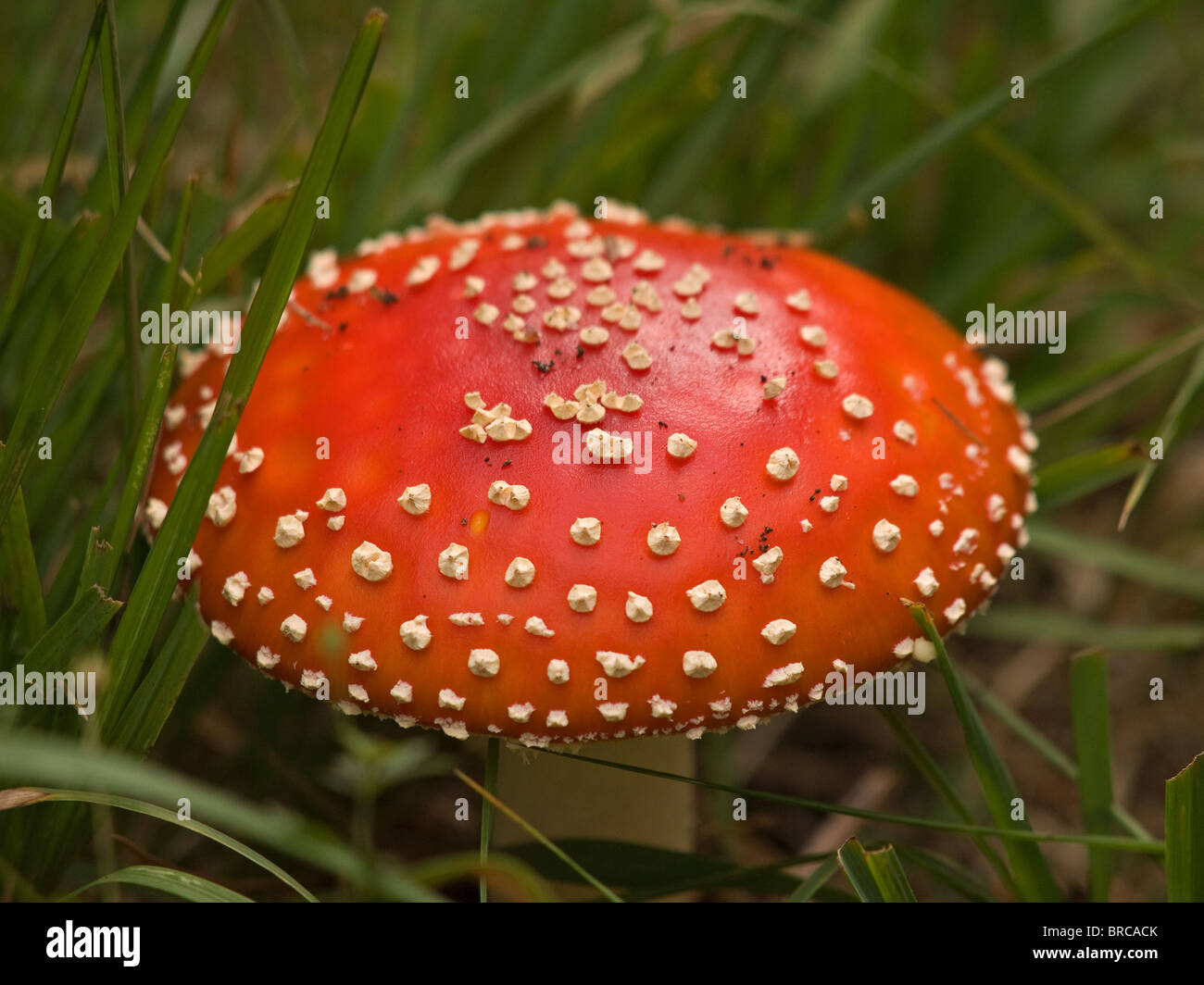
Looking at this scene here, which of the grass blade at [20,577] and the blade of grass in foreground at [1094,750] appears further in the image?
the blade of grass in foreground at [1094,750]

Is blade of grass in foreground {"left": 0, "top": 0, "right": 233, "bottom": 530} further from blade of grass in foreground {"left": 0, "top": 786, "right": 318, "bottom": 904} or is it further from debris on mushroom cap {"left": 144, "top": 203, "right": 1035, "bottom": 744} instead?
blade of grass in foreground {"left": 0, "top": 786, "right": 318, "bottom": 904}

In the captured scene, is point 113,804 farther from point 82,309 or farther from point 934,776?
point 934,776

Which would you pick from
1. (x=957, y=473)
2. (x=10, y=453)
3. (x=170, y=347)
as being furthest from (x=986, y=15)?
(x=10, y=453)

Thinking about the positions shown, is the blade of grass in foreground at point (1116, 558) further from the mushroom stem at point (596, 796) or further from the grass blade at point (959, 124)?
the mushroom stem at point (596, 796)

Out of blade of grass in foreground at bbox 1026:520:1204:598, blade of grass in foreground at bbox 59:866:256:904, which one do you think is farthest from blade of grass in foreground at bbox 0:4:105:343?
blade of grass in foreground at bbox 1026:520:1204:598

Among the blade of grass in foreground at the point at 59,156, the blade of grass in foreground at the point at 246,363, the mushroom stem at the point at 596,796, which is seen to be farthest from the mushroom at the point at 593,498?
the mushroom stem at the point at 596,796

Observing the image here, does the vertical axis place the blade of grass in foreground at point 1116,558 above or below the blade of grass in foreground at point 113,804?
above

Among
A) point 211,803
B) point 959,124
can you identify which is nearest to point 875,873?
point 211,803

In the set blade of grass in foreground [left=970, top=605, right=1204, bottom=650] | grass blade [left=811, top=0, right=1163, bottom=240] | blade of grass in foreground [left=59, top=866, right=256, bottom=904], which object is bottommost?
blade of grass in foreground [left=59, top=866, right=256, bottom=904]
